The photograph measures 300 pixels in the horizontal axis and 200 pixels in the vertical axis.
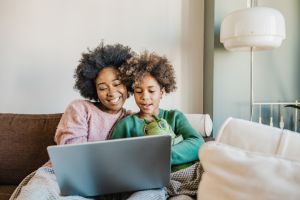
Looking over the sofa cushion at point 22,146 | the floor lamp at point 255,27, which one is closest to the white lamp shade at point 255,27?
the floor lamp at point 255,27

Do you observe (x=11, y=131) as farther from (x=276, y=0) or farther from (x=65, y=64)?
(x=276, y=0)

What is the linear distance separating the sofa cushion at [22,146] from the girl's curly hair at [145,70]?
1.50 ft

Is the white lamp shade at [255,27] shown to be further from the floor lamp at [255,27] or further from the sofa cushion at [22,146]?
the sofa cushion at [22,146]

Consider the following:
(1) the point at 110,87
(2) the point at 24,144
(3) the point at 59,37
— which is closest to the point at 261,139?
(1) the point at 110,87

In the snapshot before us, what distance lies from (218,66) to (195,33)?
27 cm

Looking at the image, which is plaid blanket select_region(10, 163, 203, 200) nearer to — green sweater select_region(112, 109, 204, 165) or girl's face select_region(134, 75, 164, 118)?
green sweater select_region(112, 109, 204, 165)

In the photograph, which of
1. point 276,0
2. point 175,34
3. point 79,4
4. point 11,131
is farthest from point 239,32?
point 11,131

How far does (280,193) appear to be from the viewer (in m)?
0.57

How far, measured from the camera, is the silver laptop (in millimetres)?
812

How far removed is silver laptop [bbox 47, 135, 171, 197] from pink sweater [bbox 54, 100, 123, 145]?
293 millimetres

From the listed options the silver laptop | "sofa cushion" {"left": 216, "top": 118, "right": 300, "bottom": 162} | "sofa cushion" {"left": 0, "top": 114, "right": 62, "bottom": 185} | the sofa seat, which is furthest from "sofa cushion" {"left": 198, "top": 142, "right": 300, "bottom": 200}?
"sofa cushion" {"left": 0, "top": 114, "right": 62, "bottom": 185}

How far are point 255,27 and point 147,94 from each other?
0.68 m

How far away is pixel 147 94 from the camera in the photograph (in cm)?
119

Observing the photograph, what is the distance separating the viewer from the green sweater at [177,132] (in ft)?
3.54
